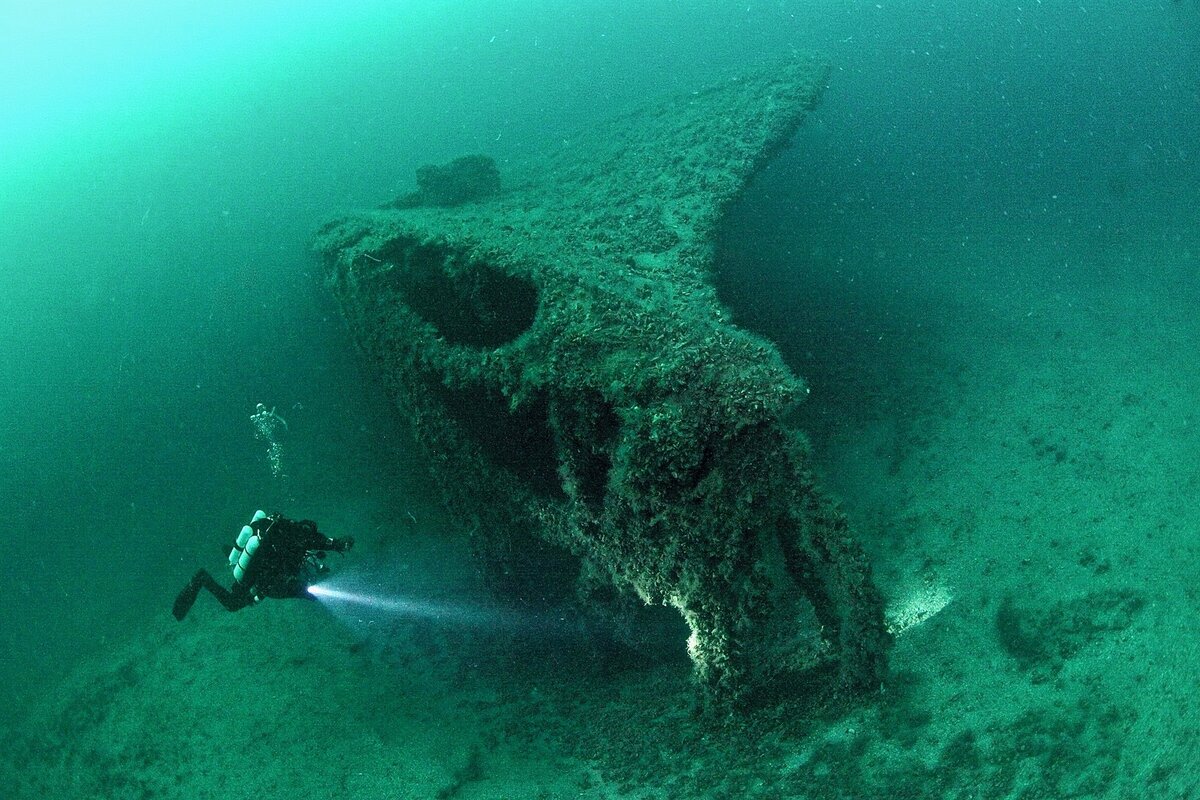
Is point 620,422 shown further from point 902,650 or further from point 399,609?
point 399,609

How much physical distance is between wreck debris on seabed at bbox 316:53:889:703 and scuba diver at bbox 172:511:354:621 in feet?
4.65

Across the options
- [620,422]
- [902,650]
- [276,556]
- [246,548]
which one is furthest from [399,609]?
[902,650]

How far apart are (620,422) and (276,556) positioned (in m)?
3.96

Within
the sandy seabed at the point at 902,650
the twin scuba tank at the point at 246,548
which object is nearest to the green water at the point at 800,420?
the sandy seabed at the point at 902,650

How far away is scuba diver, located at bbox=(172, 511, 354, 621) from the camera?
18.0 ft

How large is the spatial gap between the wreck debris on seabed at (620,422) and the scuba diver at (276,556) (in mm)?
1416

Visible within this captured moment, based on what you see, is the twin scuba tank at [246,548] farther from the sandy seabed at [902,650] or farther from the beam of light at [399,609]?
the sandy seabed at [902,650]

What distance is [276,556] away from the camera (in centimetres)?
559

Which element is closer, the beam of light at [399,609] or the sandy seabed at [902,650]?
the sandy seabed at [902,650]

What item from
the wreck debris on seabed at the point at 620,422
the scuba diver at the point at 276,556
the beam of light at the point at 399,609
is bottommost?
the beam of light at the point at 399,609

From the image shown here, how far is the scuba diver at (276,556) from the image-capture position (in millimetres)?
5480

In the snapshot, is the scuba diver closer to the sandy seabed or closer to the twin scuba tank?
the twin scuba tank

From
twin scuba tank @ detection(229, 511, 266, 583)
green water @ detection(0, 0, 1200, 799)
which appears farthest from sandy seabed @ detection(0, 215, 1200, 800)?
twin scuba tank @ detection(229, 511, 266, 583)

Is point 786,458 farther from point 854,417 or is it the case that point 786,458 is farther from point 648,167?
point 648,167
